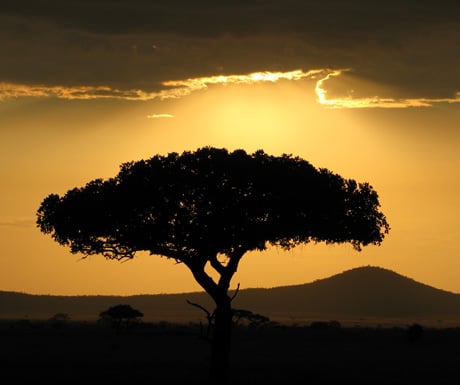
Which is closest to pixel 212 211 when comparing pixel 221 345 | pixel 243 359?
pixel 221 345

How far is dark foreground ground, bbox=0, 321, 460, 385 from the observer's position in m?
57.7

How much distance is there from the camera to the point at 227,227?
5294 centimetres

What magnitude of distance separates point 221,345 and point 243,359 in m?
23.6

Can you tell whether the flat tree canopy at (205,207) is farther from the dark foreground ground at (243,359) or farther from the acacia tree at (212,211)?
the dark foreground ground at (243,359)

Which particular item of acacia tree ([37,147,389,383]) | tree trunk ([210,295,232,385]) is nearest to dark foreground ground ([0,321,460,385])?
tree trunk ([210,295,232,385])

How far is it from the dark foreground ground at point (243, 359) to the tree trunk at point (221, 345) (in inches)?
84.5

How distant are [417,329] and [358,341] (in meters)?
7.71

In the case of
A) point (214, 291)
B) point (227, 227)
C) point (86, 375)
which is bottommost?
point (86, 375)

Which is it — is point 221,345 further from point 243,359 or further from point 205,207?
point 243,359

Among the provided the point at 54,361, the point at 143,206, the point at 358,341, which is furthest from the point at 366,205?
the point at 358,341

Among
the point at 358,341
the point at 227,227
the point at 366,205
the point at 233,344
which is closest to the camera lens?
the point at 227,227

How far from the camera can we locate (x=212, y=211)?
53031mm

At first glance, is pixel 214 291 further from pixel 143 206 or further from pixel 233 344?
pixel 233 344

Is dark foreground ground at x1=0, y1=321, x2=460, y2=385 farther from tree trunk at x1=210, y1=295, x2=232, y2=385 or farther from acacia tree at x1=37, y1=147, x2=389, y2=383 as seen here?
acacia tree at x1=37, y1=147, x2=389, y2=383
